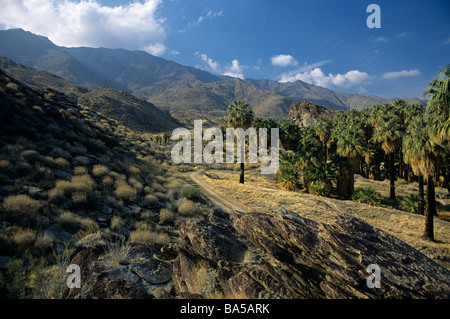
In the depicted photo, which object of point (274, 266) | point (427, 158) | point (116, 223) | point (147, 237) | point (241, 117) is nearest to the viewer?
point (274, 266)

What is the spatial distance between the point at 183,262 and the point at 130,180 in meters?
11.7

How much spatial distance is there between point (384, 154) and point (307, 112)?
68196 millimetres

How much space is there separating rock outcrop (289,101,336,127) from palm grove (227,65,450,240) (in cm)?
4275

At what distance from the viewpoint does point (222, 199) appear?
22.9 metres

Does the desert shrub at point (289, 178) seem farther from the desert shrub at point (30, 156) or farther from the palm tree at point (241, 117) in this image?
the desert shrub at point (30, 156)

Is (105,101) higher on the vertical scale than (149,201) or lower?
higher

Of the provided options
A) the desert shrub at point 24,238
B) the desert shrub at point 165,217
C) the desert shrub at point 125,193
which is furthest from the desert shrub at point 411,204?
the desert shrub at point 24,238

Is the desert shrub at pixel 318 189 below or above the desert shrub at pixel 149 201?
below

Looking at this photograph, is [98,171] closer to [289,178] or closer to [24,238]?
[24,238]

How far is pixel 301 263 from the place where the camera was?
6.04 metres

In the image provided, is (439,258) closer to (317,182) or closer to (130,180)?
(317,182)

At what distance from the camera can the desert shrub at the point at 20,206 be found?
771cm

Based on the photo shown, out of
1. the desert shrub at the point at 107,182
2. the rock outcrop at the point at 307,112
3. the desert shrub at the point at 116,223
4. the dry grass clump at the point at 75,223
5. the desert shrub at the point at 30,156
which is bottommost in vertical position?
the desert shrub at the point at 116,223

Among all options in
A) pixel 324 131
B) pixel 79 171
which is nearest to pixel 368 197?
pixel 324 131
